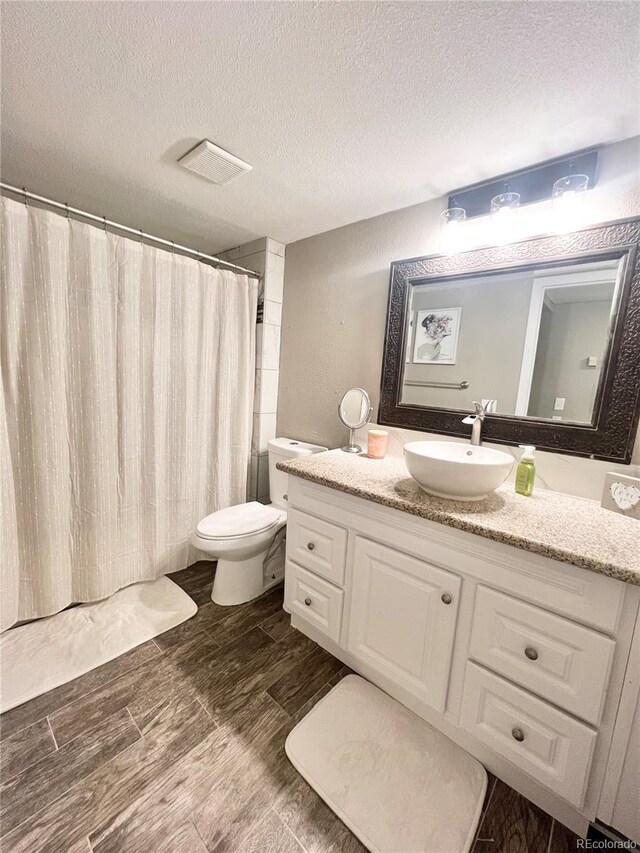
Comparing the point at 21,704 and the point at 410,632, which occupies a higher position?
the point at 410,632

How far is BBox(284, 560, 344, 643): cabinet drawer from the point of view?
1335 millimetres

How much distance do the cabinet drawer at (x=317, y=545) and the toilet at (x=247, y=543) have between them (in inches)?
10.2

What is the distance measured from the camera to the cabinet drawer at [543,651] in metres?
0.81

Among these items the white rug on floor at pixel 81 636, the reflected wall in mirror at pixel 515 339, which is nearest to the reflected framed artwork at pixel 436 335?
the reflected wall in mirror at pixel 515 339

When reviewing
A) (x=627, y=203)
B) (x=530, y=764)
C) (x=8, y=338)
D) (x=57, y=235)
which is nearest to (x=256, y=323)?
(x=57, y=235)

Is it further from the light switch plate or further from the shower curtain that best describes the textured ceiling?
the light switch plate

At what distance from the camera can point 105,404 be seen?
5.16ft

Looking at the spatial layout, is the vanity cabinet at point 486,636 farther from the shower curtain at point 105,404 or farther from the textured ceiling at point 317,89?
the textured ceiling at point 317,89

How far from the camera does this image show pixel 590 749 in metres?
0.82

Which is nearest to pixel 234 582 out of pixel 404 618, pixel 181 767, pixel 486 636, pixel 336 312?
pixel 181 767

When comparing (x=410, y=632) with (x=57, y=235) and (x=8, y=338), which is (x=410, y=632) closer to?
(x=8, y=338)

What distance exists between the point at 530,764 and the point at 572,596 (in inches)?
20.7

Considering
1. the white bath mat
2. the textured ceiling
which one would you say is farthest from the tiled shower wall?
the white bath mat

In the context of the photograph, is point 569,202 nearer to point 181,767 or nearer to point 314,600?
point 314,600
